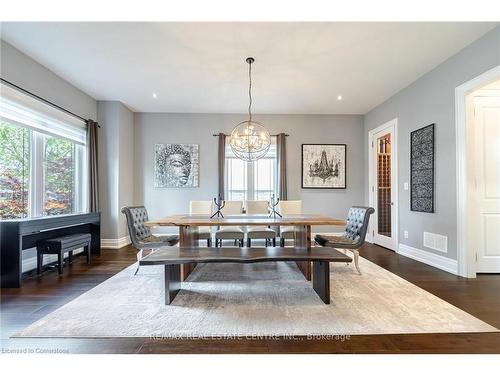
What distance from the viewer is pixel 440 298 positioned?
2.54 m

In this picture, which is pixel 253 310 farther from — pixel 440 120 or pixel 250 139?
pixel 440 120

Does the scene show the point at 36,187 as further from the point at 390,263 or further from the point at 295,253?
the point at 390,263

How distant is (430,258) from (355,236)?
1261 millimetres

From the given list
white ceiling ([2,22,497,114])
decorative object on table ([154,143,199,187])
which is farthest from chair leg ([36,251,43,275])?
decorative object on table ([154,143,199,187])

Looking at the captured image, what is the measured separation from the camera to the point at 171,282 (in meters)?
2.51

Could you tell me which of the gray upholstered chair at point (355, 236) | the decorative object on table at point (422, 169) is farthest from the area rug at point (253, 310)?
the decorative object on table at point (422, 169)

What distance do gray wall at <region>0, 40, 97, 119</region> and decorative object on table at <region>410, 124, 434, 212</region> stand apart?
5603 mm

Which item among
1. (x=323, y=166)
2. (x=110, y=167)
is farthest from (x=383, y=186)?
(x=110, y=167)

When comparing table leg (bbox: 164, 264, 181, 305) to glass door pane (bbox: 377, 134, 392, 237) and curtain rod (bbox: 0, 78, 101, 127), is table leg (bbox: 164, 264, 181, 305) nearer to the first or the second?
curtain rod (bbox: 0, 78, 101, 127)

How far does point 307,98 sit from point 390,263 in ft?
10.4

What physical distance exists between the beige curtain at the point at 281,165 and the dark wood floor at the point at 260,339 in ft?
9.34

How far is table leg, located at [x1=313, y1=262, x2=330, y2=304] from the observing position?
2.44m
